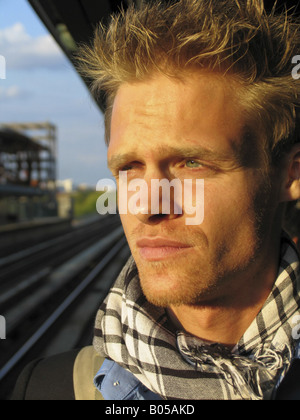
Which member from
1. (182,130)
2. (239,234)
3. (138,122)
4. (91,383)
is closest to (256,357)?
(239,234)

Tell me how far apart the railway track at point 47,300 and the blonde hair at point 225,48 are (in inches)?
204

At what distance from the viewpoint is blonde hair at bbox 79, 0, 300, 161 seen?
1.45 m

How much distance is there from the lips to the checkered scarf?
0.94 ft

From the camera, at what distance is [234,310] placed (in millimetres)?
1552

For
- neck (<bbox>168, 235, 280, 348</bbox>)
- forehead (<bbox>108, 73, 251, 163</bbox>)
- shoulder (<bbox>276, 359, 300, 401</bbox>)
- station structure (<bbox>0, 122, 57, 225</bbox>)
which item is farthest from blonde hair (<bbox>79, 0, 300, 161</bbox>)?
station structure (<bbox>0, 122, 57, 225</bbox>)

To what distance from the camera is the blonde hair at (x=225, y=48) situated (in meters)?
1.45

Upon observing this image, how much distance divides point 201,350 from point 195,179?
640 mm

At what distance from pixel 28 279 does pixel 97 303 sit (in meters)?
3.63

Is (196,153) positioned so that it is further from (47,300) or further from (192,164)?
(47,300)

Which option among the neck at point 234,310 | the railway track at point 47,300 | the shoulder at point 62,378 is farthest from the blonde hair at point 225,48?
the railway track at point 47,300

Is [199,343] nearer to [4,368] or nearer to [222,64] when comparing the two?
[222,64]

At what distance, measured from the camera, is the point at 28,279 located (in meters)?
12.5

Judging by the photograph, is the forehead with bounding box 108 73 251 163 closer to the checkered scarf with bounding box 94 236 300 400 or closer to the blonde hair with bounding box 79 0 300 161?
the blonde hair with bounding box 79 0 300 161

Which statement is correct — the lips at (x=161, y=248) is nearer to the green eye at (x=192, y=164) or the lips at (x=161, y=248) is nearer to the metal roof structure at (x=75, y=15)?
the green eye at (x=192, y=164)
